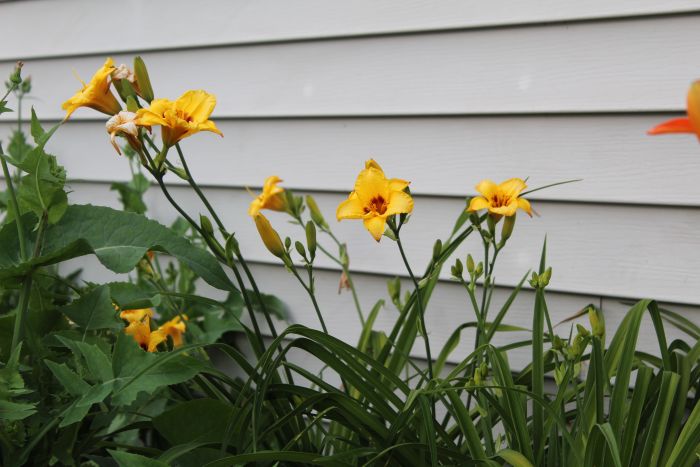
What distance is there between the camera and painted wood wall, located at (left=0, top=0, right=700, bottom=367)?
1556 millimetres

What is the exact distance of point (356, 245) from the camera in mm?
1912

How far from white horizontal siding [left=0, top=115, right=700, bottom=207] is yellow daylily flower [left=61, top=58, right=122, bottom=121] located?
660 millimetres

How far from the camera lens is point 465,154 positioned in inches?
68.4

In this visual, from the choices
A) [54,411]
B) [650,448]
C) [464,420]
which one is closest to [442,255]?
[464,420]

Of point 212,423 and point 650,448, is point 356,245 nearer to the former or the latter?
point 212,423

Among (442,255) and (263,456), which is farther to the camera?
(442,255)

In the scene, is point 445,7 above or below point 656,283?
above

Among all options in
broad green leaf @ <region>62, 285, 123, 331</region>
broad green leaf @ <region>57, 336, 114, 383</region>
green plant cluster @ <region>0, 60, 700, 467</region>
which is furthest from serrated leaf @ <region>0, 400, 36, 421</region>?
broad green leaf @ <region>62, 285, 123, 331</region>

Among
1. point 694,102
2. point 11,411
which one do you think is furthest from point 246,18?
point 694,102

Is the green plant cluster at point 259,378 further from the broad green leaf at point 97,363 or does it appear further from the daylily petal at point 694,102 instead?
the daylily petal at point 694,102

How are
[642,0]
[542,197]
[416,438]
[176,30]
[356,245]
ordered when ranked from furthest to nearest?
1. [176,30]
2. [356,245]
3. [542,197]
4. [642,0]
5. [416,438]

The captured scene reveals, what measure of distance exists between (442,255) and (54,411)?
739mm

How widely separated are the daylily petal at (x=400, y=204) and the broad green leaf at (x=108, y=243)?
299mm

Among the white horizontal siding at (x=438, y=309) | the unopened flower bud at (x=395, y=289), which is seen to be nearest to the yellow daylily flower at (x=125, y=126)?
the unopened flower bud at (x=395, y=289)
